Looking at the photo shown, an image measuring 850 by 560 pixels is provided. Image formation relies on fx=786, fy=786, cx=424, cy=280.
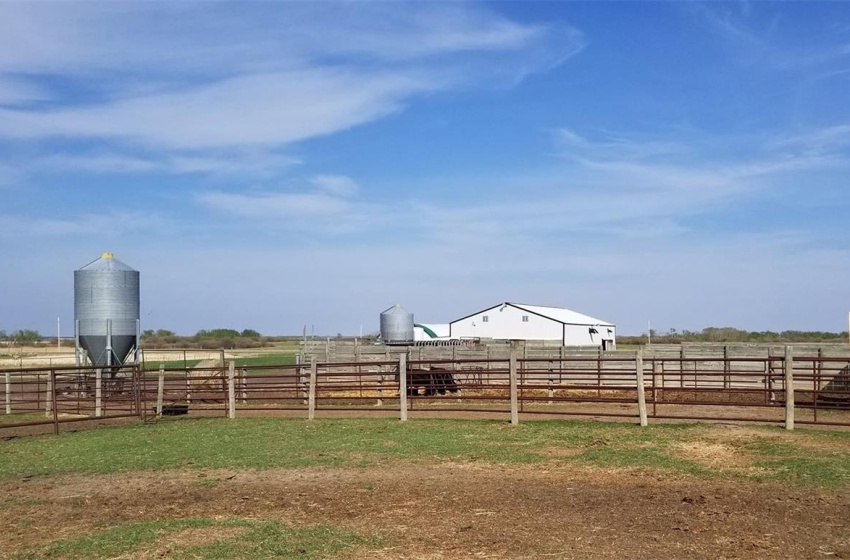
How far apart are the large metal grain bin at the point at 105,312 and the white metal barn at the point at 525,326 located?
3432 centimetres

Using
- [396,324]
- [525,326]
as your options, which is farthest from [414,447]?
[525,326]

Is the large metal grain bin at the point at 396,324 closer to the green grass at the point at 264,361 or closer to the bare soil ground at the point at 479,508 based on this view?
the green grass at the point at 264,361

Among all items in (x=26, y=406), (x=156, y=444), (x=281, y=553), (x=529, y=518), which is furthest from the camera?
(x=26, y=406)

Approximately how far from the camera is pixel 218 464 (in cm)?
1173

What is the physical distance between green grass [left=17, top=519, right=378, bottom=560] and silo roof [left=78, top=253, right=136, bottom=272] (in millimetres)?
20452

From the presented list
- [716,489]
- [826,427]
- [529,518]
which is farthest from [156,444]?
[826,427]

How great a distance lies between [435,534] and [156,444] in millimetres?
8456

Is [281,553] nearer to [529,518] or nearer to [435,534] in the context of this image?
[435,534]

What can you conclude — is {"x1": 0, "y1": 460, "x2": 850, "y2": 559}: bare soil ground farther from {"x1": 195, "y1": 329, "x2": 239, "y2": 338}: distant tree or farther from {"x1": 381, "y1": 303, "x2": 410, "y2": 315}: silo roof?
{"x1": 195, "y1": 329, "x2": 239, "y2": 338}: distant tree

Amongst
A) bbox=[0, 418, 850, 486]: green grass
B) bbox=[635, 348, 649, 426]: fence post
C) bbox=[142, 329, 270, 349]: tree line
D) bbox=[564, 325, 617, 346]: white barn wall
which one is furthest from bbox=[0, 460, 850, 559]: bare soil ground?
bbox=[142, 329, 270, 349]: tree line

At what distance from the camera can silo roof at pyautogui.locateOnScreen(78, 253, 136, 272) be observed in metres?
26.7

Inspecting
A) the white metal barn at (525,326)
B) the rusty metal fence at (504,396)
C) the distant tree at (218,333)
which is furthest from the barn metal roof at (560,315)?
the distant tree at (218,333)

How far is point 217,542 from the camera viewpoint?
720cm

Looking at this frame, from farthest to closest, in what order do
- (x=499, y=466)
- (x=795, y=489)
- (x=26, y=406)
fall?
(x=26, y=406) < (x=499, y=466) < (x=795, y=489)
